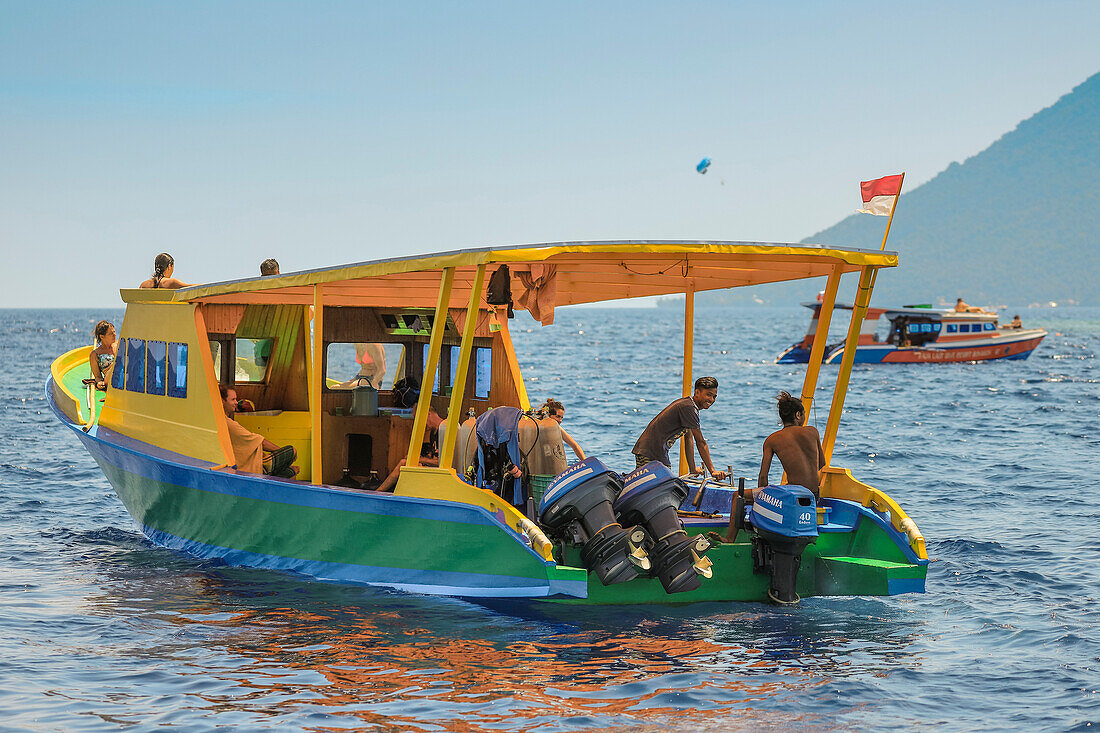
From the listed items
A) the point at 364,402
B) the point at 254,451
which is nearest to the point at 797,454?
the point at 364,402

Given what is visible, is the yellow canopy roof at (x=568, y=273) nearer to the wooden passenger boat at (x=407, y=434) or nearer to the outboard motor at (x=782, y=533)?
the wooden passenger boat at (x=407, y=434)

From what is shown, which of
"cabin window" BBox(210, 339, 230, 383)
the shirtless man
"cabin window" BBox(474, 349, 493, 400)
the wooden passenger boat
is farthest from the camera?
"cabin window" BBox(474, 349, 493, 400)

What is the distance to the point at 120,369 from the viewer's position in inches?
534

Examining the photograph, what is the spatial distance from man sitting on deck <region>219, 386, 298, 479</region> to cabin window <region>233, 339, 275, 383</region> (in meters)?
0.31

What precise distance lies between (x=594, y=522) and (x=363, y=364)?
4.76m

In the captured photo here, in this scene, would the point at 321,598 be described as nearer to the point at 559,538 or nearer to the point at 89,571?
the point at 559,538

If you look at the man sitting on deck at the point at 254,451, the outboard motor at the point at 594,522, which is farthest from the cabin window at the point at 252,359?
the outboard motor at the point at 594,522

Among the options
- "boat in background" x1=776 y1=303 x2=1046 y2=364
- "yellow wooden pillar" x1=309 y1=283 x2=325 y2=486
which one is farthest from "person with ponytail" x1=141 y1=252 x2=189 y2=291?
"boat in background" x1=776 y1=303 x2=1046 y2=364

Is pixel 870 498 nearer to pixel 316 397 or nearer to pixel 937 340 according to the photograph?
pixel 316 397

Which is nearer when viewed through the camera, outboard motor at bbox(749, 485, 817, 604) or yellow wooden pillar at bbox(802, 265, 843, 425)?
outboard motor at bbox(749, 485, 817, 604)

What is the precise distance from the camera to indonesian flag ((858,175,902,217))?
10.2 meters

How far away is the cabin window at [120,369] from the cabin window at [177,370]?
140 centimetres

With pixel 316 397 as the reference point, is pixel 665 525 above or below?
below

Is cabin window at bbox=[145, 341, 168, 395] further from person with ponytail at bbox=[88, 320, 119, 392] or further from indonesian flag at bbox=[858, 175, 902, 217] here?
indonesian flag at bbox=[858, 175, 902, 217]
